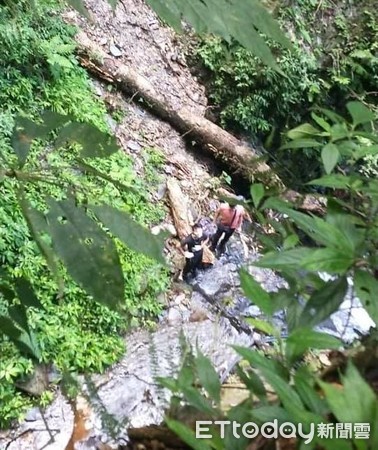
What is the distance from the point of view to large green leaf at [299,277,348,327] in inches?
30.2

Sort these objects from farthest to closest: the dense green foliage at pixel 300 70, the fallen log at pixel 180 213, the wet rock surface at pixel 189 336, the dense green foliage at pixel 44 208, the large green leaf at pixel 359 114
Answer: the dense green foliage at pixel 300 70, the fallen log at pixel 180 213, the dense green foliage at pixel 44 208, the wet rock surface at pixel 189 336, the large green leaf at pixel 359 114

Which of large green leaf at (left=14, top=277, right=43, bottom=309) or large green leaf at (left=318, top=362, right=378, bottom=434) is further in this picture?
large green leaf at (left=14, top=277, right=43, bottom=309)

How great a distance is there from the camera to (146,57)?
18.7ft

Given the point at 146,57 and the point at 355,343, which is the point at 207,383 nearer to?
the point at 355,343

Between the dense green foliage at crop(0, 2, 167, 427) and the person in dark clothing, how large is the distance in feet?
0.91

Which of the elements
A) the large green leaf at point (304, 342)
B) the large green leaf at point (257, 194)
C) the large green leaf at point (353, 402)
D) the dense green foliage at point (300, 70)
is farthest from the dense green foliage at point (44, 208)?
the large green leaf at point (353, 402)

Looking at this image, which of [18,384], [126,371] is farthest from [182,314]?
[18,384]

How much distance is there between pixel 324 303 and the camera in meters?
0.78

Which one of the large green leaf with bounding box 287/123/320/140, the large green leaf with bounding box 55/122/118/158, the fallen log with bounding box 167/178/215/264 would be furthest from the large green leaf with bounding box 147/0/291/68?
the fallen log with bounding box 167/178/215/264

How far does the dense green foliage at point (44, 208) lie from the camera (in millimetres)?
3199

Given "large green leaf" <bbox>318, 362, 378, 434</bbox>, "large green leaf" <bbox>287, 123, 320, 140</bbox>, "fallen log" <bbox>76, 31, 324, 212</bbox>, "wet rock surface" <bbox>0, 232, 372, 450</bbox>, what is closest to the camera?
"large green leaf" <bbox>318, 362, 378, 434</bbox>

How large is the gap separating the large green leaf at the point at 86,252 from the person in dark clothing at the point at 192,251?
12.0 ft

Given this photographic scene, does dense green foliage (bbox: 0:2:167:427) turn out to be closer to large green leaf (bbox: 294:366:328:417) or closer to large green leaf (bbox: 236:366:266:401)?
large green leaf (bbox: 236:366:266:401)

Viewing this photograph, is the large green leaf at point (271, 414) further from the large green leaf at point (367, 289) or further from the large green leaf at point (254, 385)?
the large green leaf at point (367, 289)
